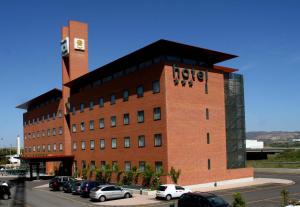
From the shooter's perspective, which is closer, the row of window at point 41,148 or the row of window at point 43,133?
the row of window at point 41,148

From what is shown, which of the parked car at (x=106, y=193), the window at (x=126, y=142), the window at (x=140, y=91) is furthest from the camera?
the window at (x=126, y=142)

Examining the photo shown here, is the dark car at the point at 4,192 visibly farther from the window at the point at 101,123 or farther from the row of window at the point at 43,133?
the row of window at the point at 43,133

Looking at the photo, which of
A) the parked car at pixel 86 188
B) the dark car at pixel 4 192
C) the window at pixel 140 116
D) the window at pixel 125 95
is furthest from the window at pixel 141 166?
the dark car at pixel 4 192

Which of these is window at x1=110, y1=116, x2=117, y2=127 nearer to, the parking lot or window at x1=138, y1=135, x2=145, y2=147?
window at x1=138, y1=135, x2=145, y2=147

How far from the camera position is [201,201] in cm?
2630

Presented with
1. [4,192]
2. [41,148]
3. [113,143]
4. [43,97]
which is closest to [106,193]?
[4,192]

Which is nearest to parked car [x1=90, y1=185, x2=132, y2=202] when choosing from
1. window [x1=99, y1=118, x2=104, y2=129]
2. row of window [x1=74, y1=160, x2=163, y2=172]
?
row of window [x1=74, y1=160, x2=163, y2=172]

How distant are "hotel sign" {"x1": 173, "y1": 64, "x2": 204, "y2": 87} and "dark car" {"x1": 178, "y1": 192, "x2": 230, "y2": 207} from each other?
911 inches

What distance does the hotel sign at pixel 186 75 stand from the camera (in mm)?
48906

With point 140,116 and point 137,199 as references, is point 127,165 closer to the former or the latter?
point 140,116

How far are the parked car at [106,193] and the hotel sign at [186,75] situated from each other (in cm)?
1486

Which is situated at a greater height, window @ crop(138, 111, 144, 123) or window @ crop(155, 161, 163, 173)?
window @ crop(138, 111, 144, 123)

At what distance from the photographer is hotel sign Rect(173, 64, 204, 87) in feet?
160

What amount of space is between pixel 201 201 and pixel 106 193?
1727 centimetres
